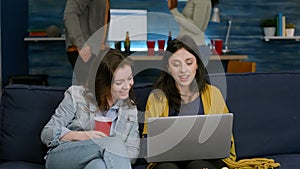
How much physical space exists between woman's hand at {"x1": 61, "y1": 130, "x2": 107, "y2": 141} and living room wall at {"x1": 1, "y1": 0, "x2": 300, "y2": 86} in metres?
3.47

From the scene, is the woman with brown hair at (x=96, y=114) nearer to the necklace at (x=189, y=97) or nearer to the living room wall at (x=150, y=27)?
the necklace at (x=189, y=97)

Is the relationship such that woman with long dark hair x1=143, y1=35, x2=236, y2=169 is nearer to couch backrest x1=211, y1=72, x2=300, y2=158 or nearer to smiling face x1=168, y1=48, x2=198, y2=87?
smiling face x1=168, y1=48, x2=198, y2=87

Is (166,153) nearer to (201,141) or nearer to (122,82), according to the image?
(201,141)

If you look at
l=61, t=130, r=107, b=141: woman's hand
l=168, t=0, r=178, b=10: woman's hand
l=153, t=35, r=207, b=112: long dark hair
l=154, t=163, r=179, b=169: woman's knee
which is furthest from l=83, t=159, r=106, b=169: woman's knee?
l=168, t=0, r=178, b=10: woman's hand

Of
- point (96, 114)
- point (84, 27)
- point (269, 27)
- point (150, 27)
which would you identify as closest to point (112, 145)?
point (96, 114)

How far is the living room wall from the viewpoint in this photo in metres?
5.24

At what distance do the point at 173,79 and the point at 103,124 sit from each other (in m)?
0.42

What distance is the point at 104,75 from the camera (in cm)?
201

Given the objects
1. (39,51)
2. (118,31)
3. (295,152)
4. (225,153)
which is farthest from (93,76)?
(39,51)

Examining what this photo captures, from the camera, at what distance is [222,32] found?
5.60 meters

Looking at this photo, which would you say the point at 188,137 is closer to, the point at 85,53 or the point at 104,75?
the point at 104,75

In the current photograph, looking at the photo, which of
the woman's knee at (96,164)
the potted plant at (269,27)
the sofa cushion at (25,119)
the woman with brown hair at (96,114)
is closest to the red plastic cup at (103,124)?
the woman with brown hair at (96,114)

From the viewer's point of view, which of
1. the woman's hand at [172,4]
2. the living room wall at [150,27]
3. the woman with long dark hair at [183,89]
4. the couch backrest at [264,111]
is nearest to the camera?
the woman with long dark hair at [183,89]

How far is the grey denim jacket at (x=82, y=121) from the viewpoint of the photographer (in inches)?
79.0
